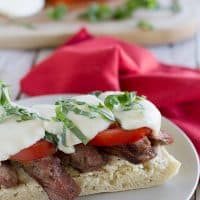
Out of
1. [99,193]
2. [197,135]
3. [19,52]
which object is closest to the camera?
[99,193]

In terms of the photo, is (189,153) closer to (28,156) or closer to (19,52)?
(28,156)

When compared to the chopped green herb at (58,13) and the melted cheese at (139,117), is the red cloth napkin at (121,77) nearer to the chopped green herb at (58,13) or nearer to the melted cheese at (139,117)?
the melted cheese at (139,117)

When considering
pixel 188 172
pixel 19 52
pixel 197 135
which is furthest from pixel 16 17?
pixel 188 172

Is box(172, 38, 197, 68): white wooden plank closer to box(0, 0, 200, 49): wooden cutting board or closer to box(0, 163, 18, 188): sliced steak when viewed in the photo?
box(0, 0, 200, 49): wooden cutting board

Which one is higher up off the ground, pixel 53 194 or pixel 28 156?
pixel 28 156

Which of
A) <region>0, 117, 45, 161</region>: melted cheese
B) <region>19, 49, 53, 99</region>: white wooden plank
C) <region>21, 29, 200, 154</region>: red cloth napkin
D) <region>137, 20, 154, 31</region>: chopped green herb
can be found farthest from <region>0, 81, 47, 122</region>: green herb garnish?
<region>137, 20, 154, 31</region>: chopped green herb

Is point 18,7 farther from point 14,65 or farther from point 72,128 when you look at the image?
point 72,128
